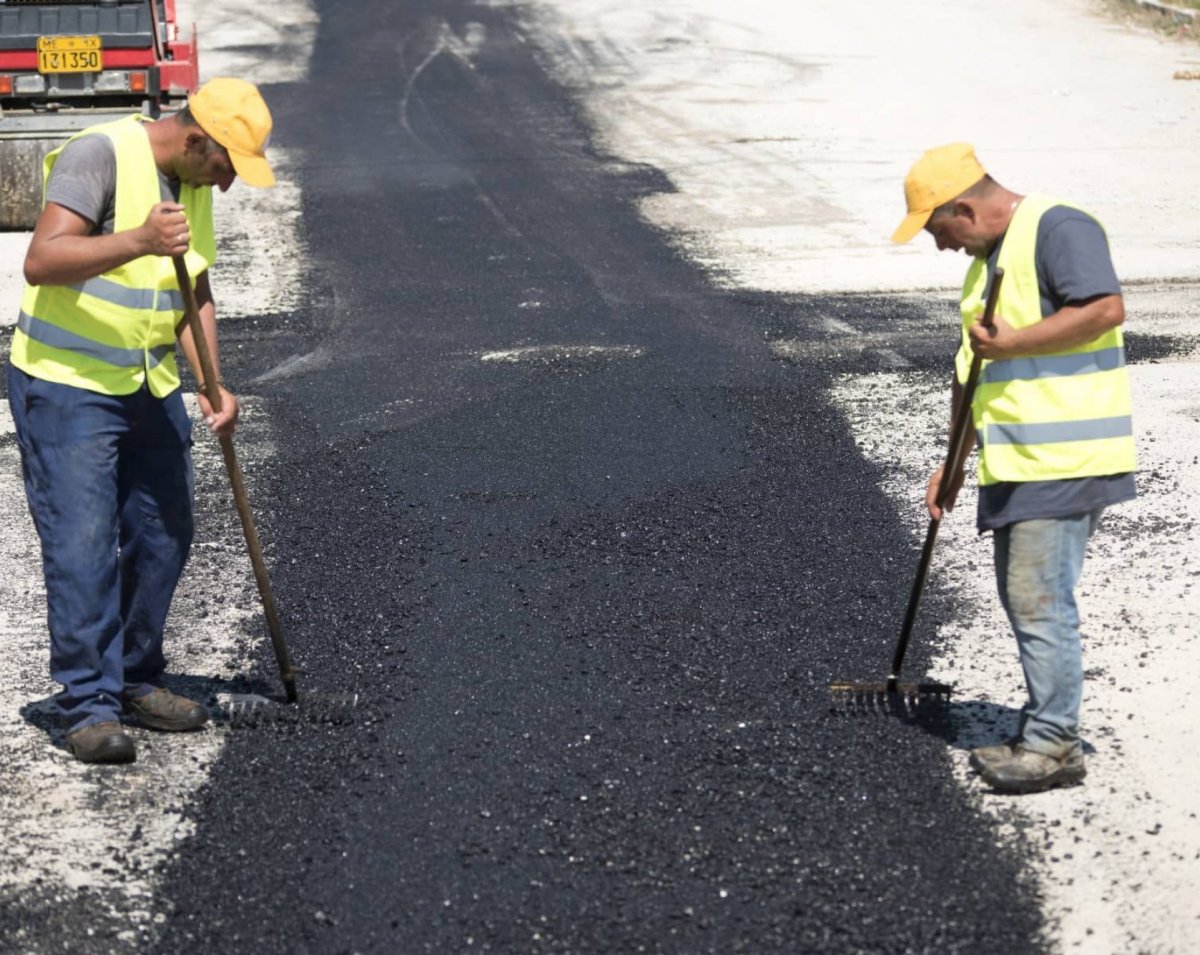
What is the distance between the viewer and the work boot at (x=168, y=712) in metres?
5.03

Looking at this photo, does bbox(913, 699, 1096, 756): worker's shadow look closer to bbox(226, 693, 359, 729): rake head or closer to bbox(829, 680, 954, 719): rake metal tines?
bbox(829, 680, 954, 719): rake metal tines

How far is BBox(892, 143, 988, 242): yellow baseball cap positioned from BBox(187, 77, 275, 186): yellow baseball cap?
175 cm

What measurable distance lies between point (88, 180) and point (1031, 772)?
10.1 ft

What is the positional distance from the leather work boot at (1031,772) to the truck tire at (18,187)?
9.86 m

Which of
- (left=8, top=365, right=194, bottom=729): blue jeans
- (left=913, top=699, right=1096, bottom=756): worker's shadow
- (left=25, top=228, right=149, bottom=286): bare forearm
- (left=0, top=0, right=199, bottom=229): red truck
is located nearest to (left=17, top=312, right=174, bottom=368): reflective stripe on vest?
(left=8, top=365, right=194, bottom=729): blue jeans

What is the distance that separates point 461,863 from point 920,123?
1360cm

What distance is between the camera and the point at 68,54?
1440 cm

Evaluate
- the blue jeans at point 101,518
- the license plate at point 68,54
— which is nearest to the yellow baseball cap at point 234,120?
the blue jeans at point 101,518

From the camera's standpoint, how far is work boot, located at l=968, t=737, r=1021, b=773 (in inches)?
182

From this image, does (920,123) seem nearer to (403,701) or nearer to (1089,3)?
(1089,3)

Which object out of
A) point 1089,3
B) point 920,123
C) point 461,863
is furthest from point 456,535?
point 1089,3

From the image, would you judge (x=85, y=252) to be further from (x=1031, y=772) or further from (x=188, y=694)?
(x=1031, y=772)

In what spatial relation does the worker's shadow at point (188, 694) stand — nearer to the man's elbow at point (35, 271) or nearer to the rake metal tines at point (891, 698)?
the man's elbow at point (35, 271)

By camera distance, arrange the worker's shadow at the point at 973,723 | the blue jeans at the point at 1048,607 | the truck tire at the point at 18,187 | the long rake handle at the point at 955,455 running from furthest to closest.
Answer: the truck tire at the point at 18,187, the worker's shadow at the point at 973,723, the blue jeans at the point at 1048,607, the long rake handle at the point at 955,455
